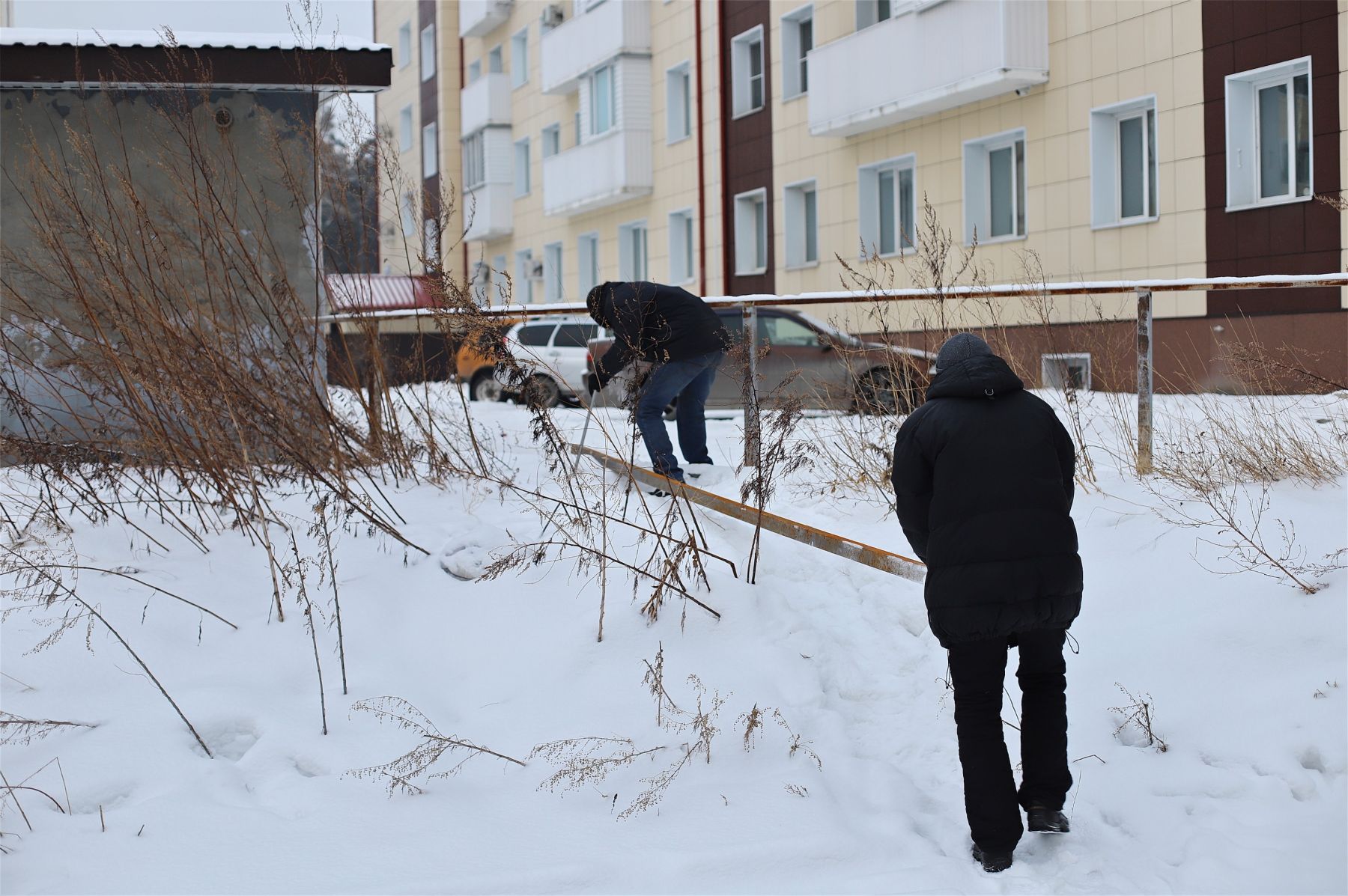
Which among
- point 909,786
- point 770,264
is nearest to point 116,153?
point 909,786

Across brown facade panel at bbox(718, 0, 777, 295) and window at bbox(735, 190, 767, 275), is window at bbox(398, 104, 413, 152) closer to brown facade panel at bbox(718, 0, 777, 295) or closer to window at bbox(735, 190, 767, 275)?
brown facade panel at bbox(718, 0, 777, 295)

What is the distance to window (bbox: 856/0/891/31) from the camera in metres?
18.6

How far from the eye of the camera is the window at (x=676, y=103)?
2339 centimetres

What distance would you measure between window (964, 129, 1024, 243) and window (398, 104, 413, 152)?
916 inches

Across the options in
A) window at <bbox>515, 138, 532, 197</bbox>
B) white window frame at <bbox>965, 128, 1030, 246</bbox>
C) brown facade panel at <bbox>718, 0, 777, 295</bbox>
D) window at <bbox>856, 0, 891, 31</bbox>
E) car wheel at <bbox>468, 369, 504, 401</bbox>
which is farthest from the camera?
window at <bbox>515, 138, 532, 197</bbox>

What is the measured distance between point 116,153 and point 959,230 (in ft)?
38.4

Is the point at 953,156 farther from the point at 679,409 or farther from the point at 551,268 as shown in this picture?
the point at 551,268

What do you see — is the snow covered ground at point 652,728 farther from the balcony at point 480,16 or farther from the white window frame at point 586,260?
the balcony at point 480,16

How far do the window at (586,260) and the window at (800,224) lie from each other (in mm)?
6991

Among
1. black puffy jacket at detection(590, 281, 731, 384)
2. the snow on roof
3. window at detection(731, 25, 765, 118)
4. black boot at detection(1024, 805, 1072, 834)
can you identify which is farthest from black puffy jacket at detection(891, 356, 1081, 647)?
window at detection(731, 25, 765, 118)

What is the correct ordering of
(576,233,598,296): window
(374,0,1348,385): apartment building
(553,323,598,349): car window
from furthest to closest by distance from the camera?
(576,233,598,296): window, (553,323,598,349): car window, (374,0,1348,385): apartment building

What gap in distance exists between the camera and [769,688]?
4.63 m

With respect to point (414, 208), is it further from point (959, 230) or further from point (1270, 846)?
point (959, 230)

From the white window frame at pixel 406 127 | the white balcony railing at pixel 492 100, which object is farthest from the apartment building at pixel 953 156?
the white window frame at pixel 406 127
